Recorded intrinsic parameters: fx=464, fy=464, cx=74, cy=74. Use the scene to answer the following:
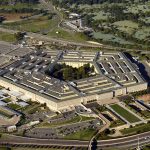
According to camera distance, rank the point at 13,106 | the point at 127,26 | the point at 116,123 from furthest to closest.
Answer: the point at 127,26, the point at 13,106, the point at 116,123

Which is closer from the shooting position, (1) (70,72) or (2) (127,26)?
(1) (70,72)

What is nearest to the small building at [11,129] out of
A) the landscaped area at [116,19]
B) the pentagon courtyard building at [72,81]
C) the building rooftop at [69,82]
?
the pentagon courtyard building at [72,81]

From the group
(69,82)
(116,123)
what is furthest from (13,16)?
(116,123)

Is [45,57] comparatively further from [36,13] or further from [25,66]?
[36,13]

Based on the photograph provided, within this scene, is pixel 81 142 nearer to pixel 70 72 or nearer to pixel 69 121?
pixel 69 121

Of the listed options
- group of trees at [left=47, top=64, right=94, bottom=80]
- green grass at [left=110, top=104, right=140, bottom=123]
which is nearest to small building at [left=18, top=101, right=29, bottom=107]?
group of trees at [left=47, top=64, right=94, bottom=80]

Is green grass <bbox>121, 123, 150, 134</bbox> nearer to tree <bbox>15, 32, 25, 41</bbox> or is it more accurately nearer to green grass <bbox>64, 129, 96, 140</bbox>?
green grass <bbox>64, 129, 96, 140</bbox>

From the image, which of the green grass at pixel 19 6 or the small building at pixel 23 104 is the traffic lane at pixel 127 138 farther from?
the green grass at pixel 19 6
